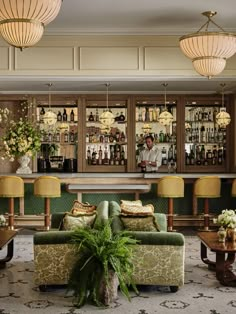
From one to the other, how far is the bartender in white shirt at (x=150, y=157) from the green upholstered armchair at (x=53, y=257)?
555 cm

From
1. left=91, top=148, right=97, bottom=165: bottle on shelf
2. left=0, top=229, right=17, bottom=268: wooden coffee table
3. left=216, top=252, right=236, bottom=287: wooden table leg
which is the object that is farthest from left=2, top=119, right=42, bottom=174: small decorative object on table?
left=216, top=252, right=236, bottom=287: wooden table leg

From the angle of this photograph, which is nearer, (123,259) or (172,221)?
(123,259)

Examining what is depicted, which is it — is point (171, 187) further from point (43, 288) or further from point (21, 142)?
point (43, 288)

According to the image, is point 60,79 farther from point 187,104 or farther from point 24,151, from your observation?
point 187,104

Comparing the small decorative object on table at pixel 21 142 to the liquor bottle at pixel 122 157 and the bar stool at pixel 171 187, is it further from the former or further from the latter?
the bar stool at pixel 171 187

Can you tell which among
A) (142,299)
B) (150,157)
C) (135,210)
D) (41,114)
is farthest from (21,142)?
(142,299)

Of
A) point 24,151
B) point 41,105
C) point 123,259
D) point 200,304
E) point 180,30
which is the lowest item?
point 200,304

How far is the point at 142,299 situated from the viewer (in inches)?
211

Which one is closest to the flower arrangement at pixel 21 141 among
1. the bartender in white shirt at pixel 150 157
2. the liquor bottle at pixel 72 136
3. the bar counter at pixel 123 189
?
the bar counter at pixel 123 189

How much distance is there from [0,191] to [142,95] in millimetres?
4090

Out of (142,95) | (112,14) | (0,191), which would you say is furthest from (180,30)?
(0,191)

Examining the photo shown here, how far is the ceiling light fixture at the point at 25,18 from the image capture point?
4.57 meters

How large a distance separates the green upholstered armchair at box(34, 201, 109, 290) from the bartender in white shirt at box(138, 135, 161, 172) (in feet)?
18.2

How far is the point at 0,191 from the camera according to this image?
30.1 ft
